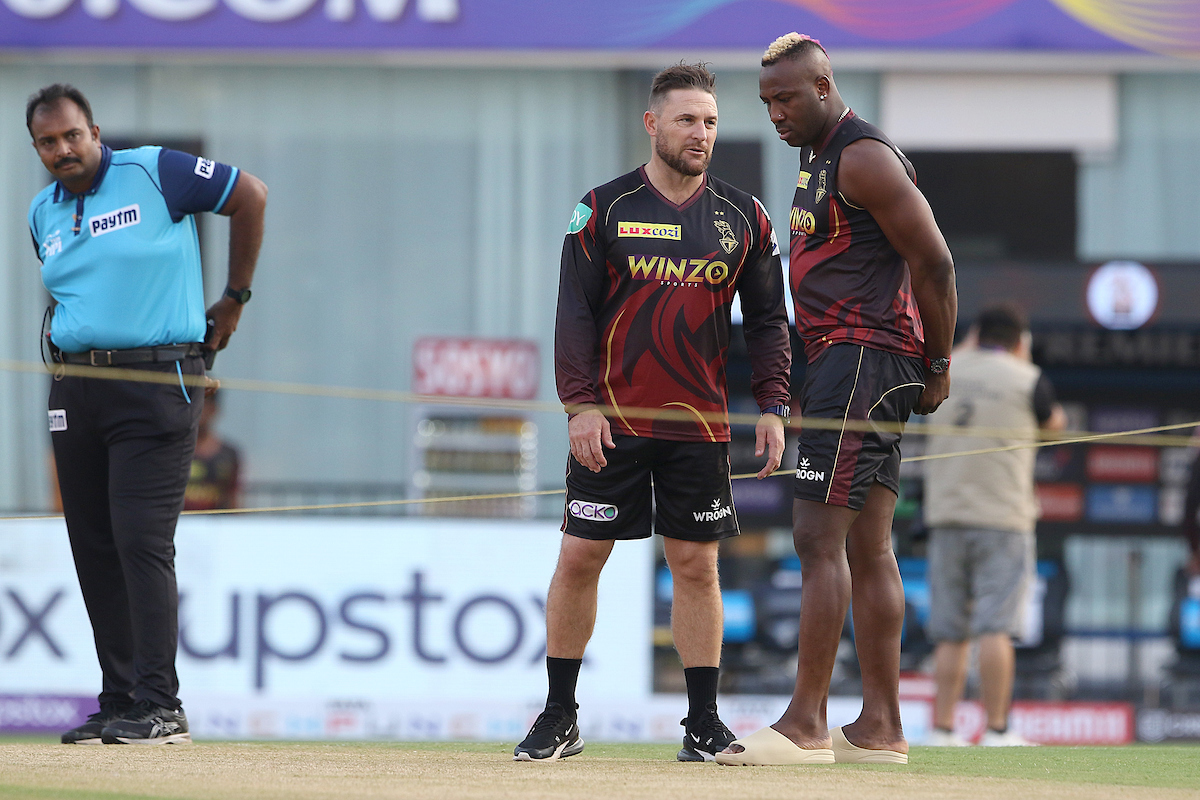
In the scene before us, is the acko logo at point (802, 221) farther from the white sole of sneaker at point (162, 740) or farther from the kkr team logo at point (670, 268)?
the white sole of sneaker at point (162, 740)

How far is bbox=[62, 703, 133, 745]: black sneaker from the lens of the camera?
15.6ft

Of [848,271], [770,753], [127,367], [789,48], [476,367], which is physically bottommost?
[770,753]

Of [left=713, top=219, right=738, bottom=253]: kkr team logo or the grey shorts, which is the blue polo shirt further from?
the grey shorts

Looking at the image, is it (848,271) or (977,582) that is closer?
(848,271)

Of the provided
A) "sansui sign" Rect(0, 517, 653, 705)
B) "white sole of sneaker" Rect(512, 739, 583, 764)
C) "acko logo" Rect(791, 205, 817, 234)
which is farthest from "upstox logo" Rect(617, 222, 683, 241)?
"sansui sign" Rect(0, 517, 653, 705)

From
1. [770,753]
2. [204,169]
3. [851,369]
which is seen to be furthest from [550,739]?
[204,169]

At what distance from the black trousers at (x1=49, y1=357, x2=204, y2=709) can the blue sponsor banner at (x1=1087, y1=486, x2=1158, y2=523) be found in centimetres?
726

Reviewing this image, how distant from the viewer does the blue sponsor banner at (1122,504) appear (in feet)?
34.4

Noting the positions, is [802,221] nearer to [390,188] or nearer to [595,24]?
[595,24]

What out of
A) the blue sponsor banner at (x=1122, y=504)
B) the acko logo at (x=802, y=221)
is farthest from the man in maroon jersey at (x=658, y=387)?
the blue sponsor banner at (x=1122, y=504)

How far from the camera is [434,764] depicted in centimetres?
420

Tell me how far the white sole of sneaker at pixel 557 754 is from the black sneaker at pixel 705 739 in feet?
0.94

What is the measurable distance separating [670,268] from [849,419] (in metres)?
0.63

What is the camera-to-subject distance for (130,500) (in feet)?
15.4
